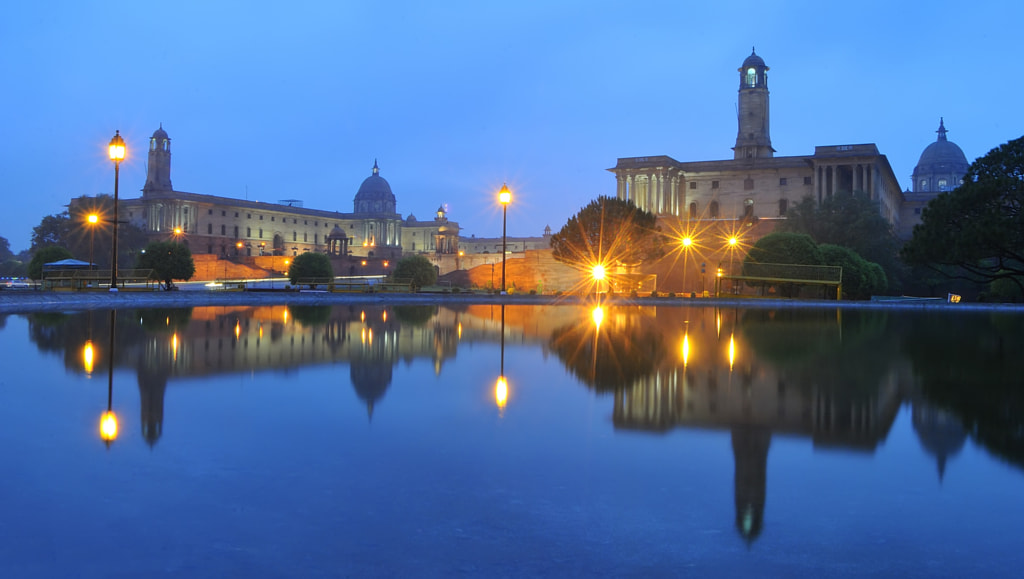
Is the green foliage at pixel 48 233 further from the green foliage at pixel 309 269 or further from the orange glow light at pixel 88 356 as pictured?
the orange glow light at pixel 88 356

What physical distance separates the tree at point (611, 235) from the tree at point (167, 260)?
23.7 meters

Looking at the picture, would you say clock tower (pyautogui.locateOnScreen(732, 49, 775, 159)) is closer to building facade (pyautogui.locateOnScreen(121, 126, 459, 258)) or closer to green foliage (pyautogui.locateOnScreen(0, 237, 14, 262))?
building facade (pyautogui.locateOnScreen(121, 126, 459, 258))

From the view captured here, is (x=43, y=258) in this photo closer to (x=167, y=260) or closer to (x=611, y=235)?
(x=167, y=260)

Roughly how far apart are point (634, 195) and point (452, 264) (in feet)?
86.4

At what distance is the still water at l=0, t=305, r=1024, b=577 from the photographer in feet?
12.4

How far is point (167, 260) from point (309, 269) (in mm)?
12026

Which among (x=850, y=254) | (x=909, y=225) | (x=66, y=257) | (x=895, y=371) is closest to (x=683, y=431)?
(x=895, y=371)

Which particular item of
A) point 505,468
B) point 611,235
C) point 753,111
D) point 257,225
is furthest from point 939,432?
point 257,225

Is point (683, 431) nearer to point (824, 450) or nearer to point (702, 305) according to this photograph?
point (824, 450)

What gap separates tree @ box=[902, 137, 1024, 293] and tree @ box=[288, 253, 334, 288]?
125ft

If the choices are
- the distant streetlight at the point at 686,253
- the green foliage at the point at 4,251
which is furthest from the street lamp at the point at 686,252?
the green foliage at the point at 4,251

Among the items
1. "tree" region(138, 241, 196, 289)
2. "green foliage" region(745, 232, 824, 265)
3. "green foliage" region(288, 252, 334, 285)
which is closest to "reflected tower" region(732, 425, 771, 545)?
"green foliage" region(745, 232, 824, 265)

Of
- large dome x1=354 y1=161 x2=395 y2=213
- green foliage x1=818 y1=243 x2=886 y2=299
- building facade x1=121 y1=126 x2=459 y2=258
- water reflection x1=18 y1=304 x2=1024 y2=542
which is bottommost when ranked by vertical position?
water reflection x1=18 y1=304 x2=1024 y2=542

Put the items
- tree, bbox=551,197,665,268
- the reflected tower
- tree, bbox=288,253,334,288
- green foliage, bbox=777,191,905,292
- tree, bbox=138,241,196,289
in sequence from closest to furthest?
the reflected tower
tree, bbox=138,241,196,289
tree, bbox=551,197,665,268
green foliage, bbox=777,191,905,292
tree, bbox=288,253,334,288
